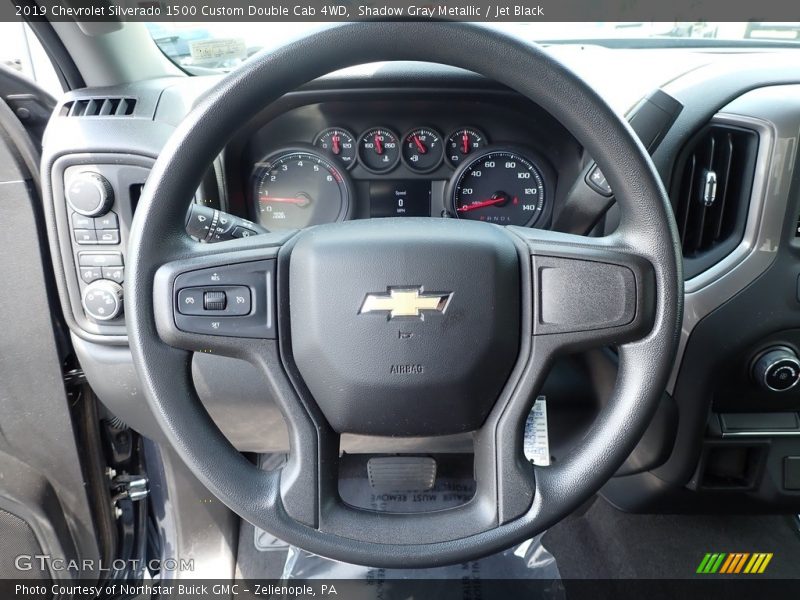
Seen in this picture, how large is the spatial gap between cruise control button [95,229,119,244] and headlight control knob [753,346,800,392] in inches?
47.9

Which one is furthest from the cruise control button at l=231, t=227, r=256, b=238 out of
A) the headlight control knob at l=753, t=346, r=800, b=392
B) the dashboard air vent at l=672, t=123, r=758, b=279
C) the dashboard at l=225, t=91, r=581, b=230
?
the headlight control knob at l=753, t=346, r=800, b=392

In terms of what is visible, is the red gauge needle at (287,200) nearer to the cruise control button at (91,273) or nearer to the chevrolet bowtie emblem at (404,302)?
the cruise control button at (91,273)

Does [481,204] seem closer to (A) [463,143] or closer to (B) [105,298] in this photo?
(A) [463,143]

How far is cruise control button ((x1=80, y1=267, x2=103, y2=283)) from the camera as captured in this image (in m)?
1.14

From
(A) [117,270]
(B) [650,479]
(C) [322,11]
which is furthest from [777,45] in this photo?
(A) [117,270]

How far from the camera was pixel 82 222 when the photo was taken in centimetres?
113

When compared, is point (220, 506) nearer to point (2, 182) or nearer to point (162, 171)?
point (2, 182)

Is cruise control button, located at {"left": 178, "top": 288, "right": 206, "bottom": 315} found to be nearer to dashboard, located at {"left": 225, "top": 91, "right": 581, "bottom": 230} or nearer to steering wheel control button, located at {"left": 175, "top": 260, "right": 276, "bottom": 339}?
steering wheel control button, located at {"left": 175, "top": 260, "right": 276, "bottom": 339}

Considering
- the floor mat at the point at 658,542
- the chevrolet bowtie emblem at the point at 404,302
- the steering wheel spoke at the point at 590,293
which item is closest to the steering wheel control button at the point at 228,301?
the chevrolet bowtie emblem at the point at 404,302

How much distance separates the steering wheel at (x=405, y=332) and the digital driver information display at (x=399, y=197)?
62 cm

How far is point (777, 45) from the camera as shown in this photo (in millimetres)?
1527

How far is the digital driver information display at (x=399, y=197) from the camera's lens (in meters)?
1.42

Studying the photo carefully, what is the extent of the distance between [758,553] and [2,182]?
6.17ft

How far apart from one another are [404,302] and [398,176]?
0.68 m
